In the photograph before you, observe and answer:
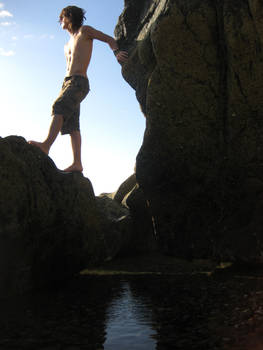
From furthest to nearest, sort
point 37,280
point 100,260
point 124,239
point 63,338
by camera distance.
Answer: point 124,239, point 100,260, point 37,280, point 63,338

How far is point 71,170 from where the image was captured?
675cm

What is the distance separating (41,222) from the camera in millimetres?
5312

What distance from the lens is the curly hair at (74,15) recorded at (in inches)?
293

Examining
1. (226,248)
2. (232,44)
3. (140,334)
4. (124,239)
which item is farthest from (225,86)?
(140,334)

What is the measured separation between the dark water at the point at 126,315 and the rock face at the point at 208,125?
1.41 meters

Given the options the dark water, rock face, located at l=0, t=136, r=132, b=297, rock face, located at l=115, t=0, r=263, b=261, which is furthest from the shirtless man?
the dark water

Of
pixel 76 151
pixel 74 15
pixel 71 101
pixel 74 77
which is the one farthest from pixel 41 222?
pixel 74 15

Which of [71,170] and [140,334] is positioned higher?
[71,170]

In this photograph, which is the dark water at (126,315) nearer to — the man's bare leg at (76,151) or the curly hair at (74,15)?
the man's bare leg at (76,151)

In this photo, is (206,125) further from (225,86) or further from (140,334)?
(140,334)

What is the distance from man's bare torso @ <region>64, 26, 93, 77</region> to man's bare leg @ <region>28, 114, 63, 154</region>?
956mm

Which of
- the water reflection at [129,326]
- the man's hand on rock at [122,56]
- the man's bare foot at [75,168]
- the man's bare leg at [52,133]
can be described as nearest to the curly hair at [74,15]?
the man's hand on rock at [122,56]

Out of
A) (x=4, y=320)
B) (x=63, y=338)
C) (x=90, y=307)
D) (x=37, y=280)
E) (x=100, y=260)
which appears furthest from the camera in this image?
(x=100, y=260)

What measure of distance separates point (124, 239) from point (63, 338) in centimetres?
436
